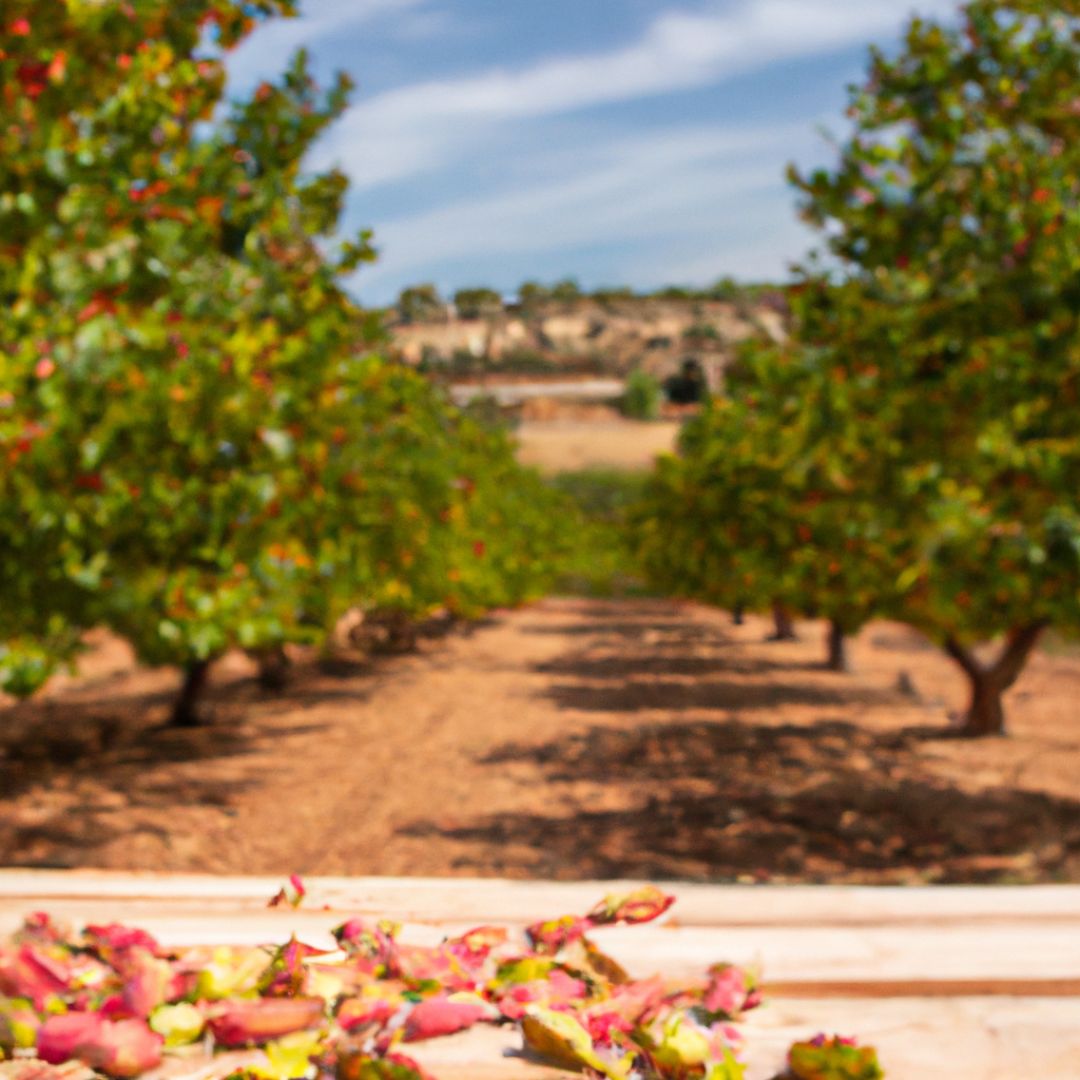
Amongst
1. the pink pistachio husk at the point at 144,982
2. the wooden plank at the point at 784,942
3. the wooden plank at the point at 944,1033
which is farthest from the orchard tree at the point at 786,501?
the pink pistachio husk at the point at 144,982

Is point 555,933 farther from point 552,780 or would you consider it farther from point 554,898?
point 552,780

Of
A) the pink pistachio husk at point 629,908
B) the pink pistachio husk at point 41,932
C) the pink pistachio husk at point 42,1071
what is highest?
the pink pistachio husk at point 41,932

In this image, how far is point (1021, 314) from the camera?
7621 mm

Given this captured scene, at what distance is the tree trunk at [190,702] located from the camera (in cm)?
1478

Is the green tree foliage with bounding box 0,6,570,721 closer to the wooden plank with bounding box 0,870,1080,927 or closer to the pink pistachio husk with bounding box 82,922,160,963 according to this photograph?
the wooden plank with bounding box 0,870,1080,927

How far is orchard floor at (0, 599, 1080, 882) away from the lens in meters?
9.14

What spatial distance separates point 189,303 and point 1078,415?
17.4ft

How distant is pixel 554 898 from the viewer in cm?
242

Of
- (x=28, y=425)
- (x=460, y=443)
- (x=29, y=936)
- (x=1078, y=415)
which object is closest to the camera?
(x=29, y=936)

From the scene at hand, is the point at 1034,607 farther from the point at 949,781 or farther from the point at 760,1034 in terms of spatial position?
the point at 760,1034

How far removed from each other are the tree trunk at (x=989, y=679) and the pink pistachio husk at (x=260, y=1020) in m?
10.5

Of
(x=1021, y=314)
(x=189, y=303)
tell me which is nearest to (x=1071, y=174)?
(x=1021, y=314)

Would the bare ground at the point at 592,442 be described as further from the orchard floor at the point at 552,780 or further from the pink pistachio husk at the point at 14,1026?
the pink pistachio husk at the point at 14,1026

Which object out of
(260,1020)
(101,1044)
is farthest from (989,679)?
(101,1044)
